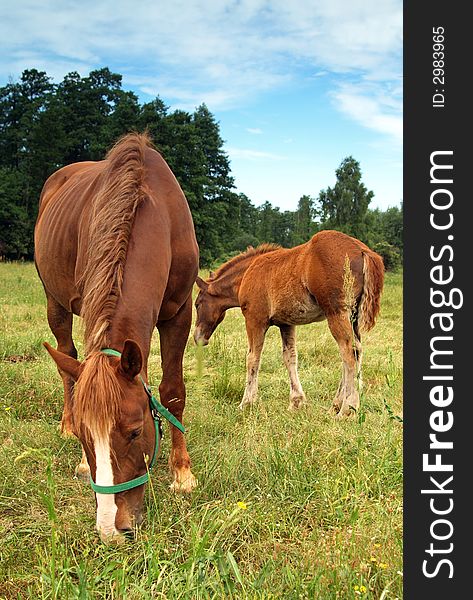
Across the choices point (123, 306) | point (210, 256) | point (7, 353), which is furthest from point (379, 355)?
point (210, 256)

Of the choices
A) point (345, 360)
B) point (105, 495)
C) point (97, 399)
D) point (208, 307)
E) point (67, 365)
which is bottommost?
point (105, 495)

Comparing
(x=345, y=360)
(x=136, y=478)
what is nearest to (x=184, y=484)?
(x=136, y=478)

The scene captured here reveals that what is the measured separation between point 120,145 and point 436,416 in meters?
2.57

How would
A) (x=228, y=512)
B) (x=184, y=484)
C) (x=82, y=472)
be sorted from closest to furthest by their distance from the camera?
1. (x=228, y=512)
2. (x=184, y=484)
3. (x=82, y=472)

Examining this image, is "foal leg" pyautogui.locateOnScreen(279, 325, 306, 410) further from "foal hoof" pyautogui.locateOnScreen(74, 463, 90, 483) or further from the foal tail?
"foal hoof" pyautogui.locateOnScreen(74, 463, 90, 483)

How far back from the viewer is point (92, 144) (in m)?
35.4

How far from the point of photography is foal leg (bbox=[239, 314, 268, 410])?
5.27 meters

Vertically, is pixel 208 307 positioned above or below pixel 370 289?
below

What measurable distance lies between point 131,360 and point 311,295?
3.40 metres

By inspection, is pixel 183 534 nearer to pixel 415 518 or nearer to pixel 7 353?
pixel 415 518

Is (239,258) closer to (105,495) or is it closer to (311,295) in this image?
(311,295)

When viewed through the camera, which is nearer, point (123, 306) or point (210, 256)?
point (123, 306)

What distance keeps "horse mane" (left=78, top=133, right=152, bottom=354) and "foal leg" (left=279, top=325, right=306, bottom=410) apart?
2.80 metres

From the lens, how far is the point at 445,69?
2162mm
